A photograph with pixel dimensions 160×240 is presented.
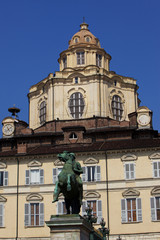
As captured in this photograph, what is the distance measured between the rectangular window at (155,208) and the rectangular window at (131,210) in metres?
1.47

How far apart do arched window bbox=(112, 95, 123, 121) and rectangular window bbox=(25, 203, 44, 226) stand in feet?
83.6

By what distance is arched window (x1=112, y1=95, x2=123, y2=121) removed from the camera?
82.3 meters

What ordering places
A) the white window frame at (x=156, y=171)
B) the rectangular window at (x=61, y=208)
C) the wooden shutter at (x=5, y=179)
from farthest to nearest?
the wooden shutter at (x=5, y=179), the rectangular window at (x=61, y=208), the white window frame at (x=156, y=171)

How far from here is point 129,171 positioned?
6109 centimetres

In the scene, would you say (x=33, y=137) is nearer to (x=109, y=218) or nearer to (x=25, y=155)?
(x=25, y=155)

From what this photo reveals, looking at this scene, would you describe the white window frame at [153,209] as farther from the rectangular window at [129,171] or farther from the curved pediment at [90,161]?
the curved pediment at [90,161]

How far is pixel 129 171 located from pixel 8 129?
24980mm

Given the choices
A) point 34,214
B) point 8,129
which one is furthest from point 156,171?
point 8,129

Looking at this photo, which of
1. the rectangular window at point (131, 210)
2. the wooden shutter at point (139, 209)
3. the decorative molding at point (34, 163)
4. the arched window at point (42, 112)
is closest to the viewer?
the wooden shutter at point (139, 209)

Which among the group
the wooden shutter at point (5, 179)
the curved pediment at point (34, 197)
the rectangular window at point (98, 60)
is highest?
the rectangular window at point (98, 60)

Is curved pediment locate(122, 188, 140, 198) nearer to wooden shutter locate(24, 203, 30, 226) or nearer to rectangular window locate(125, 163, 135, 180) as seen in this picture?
rectangular window locate(125, 163, 135, 180)

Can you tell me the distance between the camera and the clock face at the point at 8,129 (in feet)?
257

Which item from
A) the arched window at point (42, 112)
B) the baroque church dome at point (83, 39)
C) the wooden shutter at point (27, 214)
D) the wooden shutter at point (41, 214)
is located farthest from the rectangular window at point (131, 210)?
the baroque church dome at point (83, 39)

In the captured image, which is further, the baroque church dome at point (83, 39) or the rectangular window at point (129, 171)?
the baroque church dome at point (83, 39)
